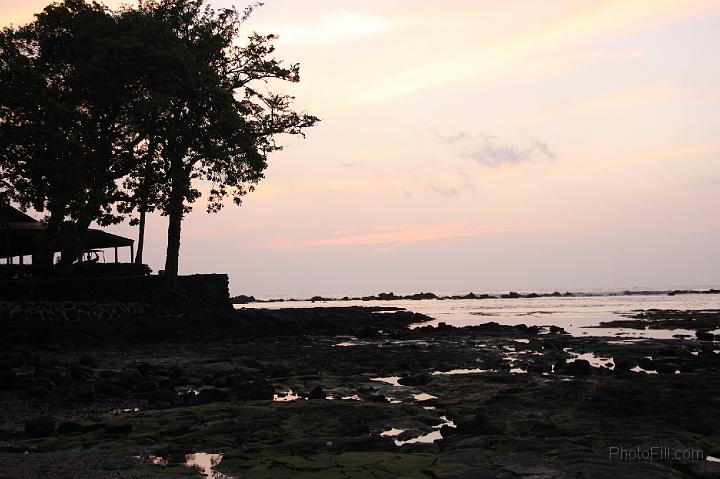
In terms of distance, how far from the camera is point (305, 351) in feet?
80.6

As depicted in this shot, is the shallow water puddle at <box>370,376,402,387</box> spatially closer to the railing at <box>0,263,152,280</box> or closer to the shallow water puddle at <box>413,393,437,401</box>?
the shallow water puddle at <box>413,393,437,401</box>

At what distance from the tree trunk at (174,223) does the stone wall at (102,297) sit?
2.09 ft

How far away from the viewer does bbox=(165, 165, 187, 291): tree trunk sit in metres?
35.5

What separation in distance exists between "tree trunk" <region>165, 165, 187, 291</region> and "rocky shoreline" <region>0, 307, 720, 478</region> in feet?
41.1

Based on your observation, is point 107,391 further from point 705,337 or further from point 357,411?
point 705,337

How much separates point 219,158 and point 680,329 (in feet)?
84.6

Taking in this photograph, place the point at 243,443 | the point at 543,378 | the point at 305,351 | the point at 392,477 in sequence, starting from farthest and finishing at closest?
1. the point at 305,351
2. the point at 543,378
3. the point at 243,443
4. the point at 392,477

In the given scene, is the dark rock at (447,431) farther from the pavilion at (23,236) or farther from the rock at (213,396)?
the pavilion at (23,236)

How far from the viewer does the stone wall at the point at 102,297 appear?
29.5m

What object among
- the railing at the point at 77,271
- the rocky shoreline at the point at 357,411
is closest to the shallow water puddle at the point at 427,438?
the rocky shoreline at the point at 357,411

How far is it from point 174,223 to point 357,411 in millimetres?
29471

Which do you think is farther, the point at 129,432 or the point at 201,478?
the point at 129,432

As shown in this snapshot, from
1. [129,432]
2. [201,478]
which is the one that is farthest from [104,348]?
[201,478]

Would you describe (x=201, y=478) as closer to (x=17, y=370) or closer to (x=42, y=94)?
(x=17, y=370)
